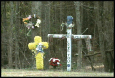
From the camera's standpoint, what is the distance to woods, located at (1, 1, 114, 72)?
12734 mm

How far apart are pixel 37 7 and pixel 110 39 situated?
5.44 m

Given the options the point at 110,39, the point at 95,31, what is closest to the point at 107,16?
the point at 110,39

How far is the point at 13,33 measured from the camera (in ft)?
60.1

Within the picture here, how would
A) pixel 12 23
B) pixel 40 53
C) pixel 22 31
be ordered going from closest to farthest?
pixel 40 53 → pixel 12 23 → pixel 22 31

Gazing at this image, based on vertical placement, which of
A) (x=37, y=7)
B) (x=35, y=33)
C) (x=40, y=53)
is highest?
(x=37, y=7)

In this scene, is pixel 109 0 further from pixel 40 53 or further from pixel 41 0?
pixel 40 53

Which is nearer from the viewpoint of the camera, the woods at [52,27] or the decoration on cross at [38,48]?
the decoration on cross at [38,48]

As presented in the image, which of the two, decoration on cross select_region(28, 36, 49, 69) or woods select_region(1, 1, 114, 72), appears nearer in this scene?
decoration on cross select_region(28, 36, 49, 69)

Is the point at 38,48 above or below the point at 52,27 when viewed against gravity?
below

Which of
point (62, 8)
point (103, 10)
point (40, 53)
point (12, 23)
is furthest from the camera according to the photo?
point (62, 8)

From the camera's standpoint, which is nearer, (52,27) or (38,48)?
(38,48)

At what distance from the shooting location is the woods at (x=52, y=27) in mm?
12734

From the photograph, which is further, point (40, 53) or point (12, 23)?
point (12, 23)

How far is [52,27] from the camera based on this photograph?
868 inches
